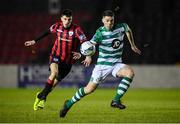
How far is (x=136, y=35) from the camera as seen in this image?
91.2ft

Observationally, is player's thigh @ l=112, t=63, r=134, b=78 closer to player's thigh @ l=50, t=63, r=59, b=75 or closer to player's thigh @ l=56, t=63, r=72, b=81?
player's thigh @ l=50, t=63, r=59, b=75

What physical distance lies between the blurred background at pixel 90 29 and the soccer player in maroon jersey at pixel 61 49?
975cm

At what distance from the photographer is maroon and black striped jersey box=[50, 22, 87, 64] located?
13.2 m

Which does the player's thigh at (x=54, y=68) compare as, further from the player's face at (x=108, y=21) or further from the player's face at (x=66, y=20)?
the player's face at (x=108, y=21)

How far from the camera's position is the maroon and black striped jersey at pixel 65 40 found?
1321 cm

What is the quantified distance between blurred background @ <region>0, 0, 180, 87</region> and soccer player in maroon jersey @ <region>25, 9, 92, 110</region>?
9.75 m

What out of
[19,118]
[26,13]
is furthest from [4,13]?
[19,118]

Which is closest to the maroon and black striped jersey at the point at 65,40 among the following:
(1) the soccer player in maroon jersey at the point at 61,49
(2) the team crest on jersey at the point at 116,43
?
(1) the soccer player in maroon jersey at the point at 61,49

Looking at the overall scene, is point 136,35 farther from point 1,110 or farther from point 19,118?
point 19,118

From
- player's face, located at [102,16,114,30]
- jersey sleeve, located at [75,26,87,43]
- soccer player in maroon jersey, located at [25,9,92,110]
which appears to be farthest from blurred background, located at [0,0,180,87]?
player's face, located at [102,16,114,30]

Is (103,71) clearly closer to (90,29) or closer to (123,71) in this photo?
(123,71)

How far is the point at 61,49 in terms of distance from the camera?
13508 millimetres

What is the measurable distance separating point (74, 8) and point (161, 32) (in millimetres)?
6649

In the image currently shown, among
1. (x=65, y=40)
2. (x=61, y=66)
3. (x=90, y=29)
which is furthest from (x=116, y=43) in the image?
(x=90, y=29)
